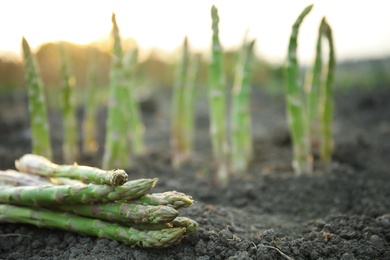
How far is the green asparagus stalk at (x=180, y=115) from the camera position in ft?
17.5

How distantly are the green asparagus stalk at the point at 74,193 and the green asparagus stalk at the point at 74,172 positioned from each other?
2.5 inches

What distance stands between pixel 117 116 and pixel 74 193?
188cm

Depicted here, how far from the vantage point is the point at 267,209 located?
396cm

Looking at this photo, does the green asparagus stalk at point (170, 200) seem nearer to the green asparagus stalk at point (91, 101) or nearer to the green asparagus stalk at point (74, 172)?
the green asparagus stalk at point (74, 172)

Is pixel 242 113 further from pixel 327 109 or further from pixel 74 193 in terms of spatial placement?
pixel 74 193

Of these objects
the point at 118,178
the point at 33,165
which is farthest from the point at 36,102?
the point at 118,178

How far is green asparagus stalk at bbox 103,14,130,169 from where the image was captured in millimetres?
4488

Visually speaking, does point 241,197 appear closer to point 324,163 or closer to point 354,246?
point 324,163

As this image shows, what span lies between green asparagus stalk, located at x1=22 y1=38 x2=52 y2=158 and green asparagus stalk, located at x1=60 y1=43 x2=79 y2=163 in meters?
0.55

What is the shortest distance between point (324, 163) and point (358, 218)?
1.62 m

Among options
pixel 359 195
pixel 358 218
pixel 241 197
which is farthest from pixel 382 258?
pixel 241 197

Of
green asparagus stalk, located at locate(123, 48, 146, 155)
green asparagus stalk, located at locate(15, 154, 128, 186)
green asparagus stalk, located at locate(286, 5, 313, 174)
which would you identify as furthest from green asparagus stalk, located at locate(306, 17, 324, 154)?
green asparagus stalk, located at locate(15, 154, 128, 186)

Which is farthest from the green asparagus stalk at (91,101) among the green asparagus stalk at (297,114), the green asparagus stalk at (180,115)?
the green asparagus stalk at (297,114)

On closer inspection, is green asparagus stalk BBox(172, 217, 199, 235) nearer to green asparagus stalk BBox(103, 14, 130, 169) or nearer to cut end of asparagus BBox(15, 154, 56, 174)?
cut end of asparagus BBox(15, 154, 56, 174)
